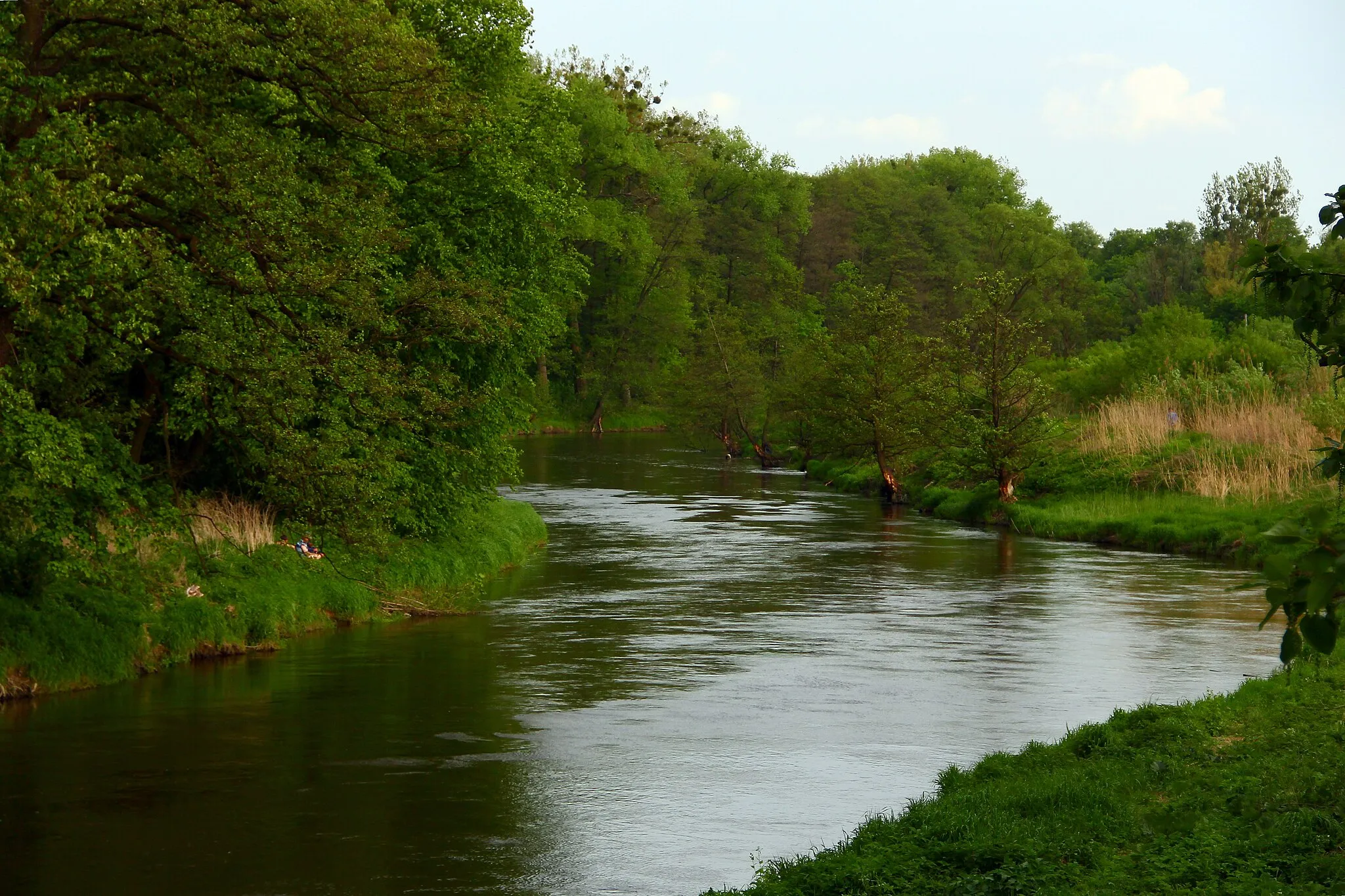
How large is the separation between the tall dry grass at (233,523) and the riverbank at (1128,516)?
18.4 metres

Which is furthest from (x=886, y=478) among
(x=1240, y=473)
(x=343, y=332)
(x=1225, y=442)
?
(x=343, y=332)

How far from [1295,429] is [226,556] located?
26834 mm

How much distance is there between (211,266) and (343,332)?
222cm

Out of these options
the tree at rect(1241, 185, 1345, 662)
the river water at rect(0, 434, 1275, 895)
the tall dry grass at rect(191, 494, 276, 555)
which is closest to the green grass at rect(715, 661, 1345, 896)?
the river water at rect(0, 434, 1275, 895)

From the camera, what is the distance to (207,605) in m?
19.7

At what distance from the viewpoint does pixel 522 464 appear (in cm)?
6053

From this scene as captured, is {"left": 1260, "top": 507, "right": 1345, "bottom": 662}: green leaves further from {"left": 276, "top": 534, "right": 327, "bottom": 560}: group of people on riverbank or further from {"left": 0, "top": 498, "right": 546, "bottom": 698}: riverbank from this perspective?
{"left": 276, "top": 534, "right": 327, "bottom": 560}: group of people on riverbank

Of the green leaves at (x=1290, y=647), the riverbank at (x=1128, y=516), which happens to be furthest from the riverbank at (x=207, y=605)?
the riverbank at (x=1128, y=516)

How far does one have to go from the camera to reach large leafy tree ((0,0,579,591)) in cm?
1527

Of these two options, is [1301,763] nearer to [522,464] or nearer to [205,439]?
[205,439]

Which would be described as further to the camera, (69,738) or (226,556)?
(226,556)

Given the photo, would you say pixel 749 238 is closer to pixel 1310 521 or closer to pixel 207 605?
pixel 207 605

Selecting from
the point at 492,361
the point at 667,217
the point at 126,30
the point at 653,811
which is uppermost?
the point at 667,217

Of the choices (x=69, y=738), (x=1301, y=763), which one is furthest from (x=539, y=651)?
(x=1301, y=763)
